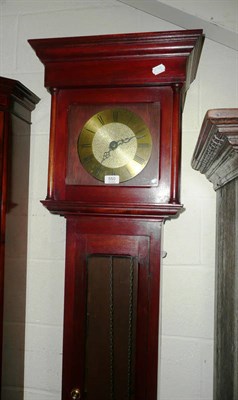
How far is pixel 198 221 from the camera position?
4.42 ft

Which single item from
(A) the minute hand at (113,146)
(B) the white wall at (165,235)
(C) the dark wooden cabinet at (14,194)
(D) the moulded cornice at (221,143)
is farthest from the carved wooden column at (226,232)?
(C) the dark wooden cabinet at (14,194)

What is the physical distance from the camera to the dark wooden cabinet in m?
1.22

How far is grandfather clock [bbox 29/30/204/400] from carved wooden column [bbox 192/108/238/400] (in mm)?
173

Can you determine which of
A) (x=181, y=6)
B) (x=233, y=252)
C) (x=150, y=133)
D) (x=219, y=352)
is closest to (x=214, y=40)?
(x=181, y=6)

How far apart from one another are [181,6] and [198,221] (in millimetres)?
823

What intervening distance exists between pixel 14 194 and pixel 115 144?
47 centimetres

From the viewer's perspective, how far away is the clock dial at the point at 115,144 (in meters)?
1.14

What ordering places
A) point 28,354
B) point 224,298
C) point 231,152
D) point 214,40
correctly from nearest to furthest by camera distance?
point 231,152
point 224,298
point 214,40
point 28,354

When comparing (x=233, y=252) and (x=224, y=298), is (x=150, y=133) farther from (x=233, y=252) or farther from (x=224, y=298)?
(x=224, y=298)

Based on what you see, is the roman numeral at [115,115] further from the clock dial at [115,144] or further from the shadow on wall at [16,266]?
the shadow on wall at [16,266]

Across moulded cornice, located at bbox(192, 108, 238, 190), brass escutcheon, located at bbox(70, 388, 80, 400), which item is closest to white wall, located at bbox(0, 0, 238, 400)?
brass escutcheon, located at bbox(70, 388, 80, 400)

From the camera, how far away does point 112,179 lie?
1152mm

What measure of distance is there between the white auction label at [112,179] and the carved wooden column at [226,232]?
0.96 feet

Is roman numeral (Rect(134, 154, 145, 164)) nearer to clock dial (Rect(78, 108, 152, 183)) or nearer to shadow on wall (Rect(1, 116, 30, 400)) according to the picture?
clock dial (Rect(78, 108, 152, 183))
